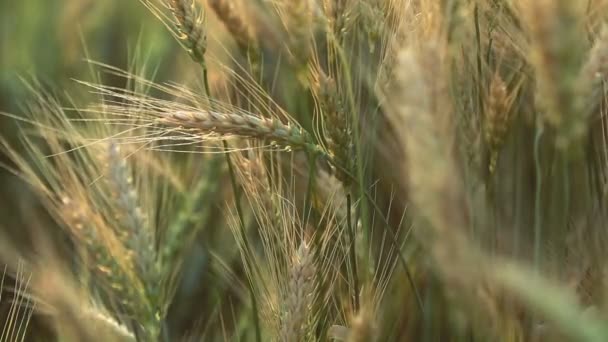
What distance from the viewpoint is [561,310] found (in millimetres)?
433

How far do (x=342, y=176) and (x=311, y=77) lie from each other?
0.10m

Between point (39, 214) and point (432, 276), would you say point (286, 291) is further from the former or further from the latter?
point (39, 214)

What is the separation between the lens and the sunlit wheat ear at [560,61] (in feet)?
1.63

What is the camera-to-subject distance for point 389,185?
3.25 ft

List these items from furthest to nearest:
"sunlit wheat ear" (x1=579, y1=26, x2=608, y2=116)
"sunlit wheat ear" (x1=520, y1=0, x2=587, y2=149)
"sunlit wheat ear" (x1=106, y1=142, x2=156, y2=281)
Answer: "sunlit wheat ear" (x1=106, y1=142, x2=156, y2=281) → "sunlit wheat ear" (x1=579, y1=26, x2=608, y2=116) → "sunlit wheat ear" (x1=520, y1=0, x2=587, y2=149)

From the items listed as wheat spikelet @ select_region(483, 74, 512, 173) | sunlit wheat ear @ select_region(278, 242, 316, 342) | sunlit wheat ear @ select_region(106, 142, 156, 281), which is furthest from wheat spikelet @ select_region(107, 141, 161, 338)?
wheat spikelet @ select_region(483, 74, 512, 173)

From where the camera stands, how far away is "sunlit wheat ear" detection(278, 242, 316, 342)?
2.21 feet

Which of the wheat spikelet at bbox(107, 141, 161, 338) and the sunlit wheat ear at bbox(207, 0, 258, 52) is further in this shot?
the sunlit wheat ear at bbox(207, 0, 258, 52)

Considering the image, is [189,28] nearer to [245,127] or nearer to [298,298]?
[245,127]

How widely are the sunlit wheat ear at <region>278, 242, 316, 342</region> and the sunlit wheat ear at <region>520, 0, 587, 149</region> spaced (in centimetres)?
25

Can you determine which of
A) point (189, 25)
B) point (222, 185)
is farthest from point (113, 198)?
point (222, 185)

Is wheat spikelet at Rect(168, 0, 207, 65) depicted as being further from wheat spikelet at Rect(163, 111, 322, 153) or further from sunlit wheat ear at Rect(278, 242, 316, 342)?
sunlit wheat ear at Rect(278, 242, 316, 342)

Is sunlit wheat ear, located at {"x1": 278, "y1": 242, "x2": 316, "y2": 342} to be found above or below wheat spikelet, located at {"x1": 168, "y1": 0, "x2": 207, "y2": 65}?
below

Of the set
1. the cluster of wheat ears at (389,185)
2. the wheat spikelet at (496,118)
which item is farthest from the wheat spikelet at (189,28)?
the wheat spikelet at (496,118)
